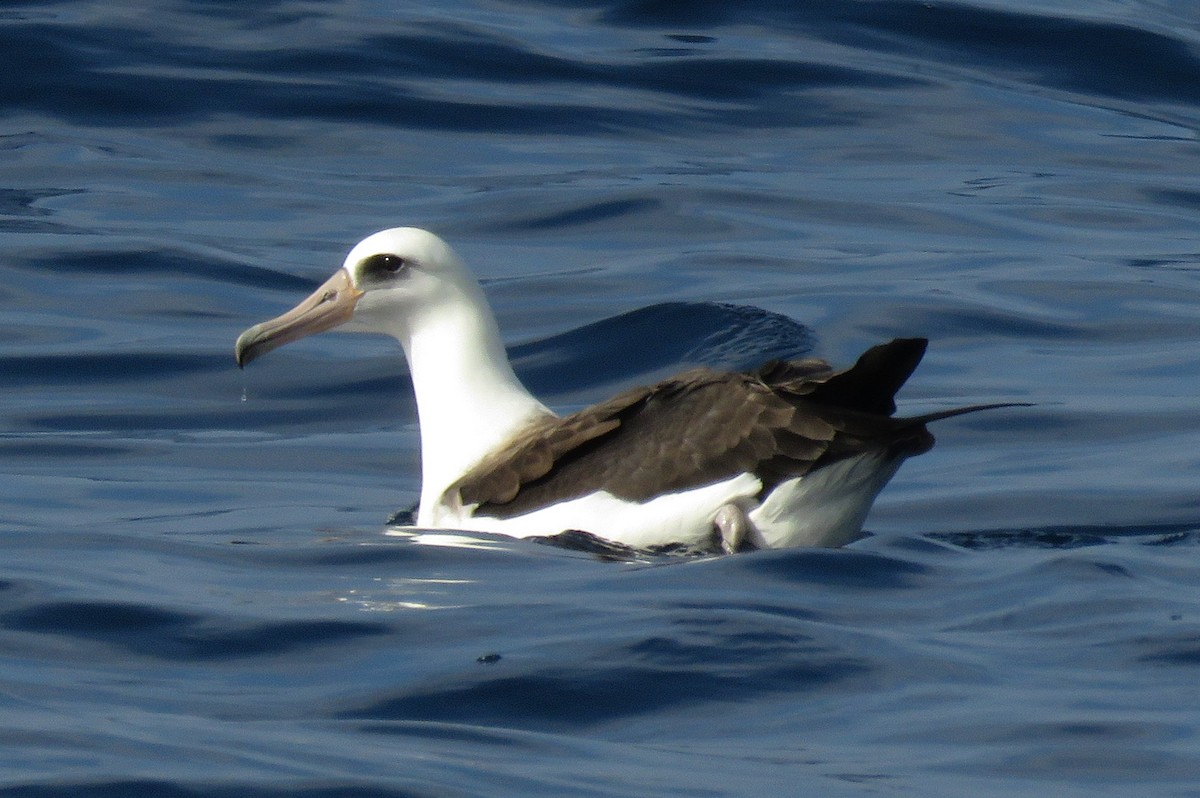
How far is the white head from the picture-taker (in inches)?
377

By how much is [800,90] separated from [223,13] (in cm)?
578

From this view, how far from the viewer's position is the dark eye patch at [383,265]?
31.5 ft

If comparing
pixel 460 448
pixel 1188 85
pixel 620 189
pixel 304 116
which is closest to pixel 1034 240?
pixel 620 189

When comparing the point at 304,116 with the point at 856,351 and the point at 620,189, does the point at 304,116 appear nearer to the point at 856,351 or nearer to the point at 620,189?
the point at 620,189

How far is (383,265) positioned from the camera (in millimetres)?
9625

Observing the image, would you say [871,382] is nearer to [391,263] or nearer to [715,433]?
[715,433]

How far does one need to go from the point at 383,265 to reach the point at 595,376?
361 cm

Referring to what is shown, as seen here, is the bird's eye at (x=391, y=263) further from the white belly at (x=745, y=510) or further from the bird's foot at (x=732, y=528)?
the bird's foot at (x=732, y=528)

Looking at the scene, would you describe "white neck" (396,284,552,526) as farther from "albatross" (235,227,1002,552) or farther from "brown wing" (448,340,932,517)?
"brown wing" (448,340,932,517)

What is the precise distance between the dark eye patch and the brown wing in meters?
1.40

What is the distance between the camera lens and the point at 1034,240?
16656 millimetres

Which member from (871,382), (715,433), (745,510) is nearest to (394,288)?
(715,433)

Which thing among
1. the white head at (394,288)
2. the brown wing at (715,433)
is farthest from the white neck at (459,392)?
the brown wing at (715,433)

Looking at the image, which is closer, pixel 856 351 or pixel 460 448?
pixel 460 448
